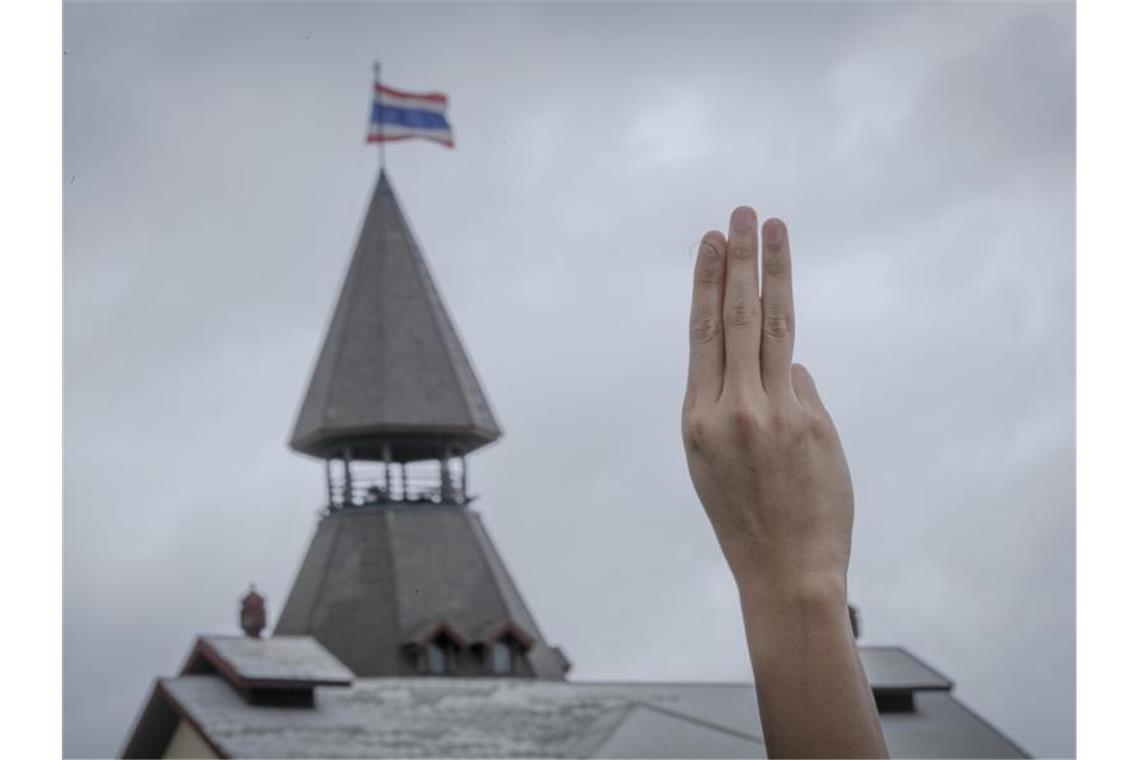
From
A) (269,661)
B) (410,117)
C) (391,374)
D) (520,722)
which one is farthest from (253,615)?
(410,117)

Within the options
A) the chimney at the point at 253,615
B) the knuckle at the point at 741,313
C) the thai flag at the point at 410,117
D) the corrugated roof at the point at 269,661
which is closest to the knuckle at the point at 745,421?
the knuckle at the point at 741,313

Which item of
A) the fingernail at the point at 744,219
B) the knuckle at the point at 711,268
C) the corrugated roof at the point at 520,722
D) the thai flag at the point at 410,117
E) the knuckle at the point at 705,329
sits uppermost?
the thai flag at the point at 410,117

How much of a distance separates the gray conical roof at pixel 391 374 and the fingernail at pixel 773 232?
98.5 ft

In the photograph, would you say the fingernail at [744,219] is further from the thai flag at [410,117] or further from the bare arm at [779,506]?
the thai flag at [410,117]

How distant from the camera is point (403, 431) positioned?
1268 inches

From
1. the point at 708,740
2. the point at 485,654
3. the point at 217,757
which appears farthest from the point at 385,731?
the point at 485,654

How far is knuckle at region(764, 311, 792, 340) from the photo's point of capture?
6.55 feet

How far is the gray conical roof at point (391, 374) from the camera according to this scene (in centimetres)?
3219

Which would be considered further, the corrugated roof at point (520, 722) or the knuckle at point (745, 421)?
the corrugated roof at point (520, 722)

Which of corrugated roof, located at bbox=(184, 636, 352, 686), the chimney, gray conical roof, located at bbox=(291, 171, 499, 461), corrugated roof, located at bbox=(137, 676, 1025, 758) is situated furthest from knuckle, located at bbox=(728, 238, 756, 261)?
gray conical roof, located at bbox=(291, 171, 499, 461)

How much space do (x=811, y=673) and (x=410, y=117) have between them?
1243 inches

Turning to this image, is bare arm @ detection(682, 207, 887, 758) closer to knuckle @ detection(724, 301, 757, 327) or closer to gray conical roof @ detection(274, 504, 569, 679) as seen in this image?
knuckle @ detection(724, 301, 757, 327)

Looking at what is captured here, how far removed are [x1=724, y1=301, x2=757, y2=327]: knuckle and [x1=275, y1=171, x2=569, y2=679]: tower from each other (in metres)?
29.7

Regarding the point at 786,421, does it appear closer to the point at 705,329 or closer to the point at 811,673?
the point at 705,329
